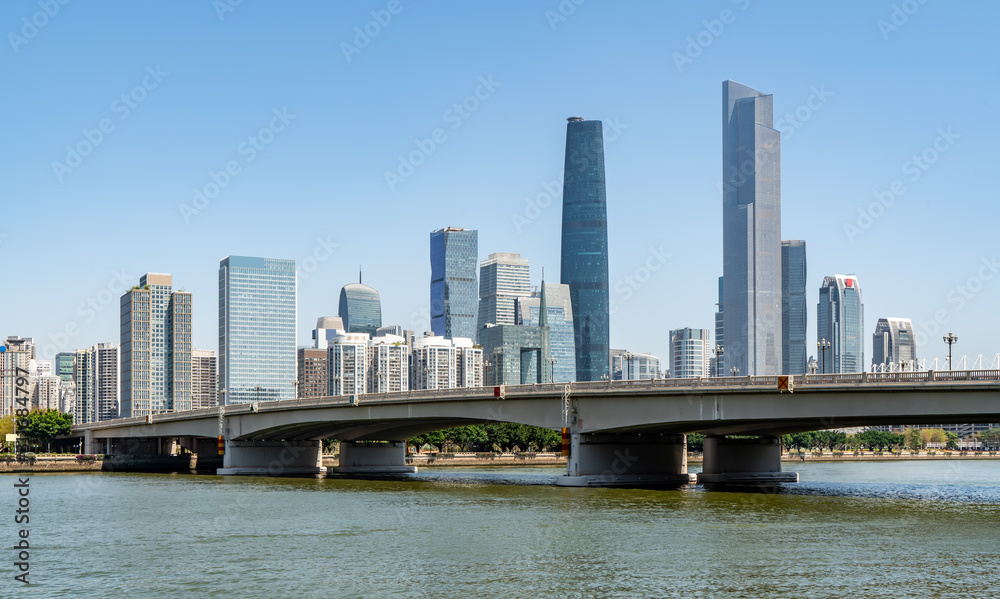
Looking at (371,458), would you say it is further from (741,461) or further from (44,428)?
(44,428)

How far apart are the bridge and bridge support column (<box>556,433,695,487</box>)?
0.32ft

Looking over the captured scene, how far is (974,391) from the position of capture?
68.4m

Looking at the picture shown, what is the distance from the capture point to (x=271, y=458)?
4838 inches

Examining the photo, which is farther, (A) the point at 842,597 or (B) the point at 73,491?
(B) the point at 73,491

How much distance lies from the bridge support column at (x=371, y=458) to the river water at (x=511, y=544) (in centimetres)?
3651

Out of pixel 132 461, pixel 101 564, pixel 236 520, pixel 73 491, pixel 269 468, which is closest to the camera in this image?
pixel 101 564

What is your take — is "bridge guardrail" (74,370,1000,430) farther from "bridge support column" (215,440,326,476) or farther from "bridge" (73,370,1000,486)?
"bridge support column" (215,440,326,476)

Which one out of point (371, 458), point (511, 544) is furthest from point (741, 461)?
point (511, 544)

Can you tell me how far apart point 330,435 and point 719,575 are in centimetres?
8336

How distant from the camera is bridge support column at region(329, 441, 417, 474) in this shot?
122 m

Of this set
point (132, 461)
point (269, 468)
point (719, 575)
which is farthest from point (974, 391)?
point (132, 461)

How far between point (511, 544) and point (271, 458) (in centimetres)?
7626

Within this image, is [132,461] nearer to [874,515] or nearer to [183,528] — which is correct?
[183,528]

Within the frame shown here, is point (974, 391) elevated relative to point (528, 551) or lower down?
elevated
